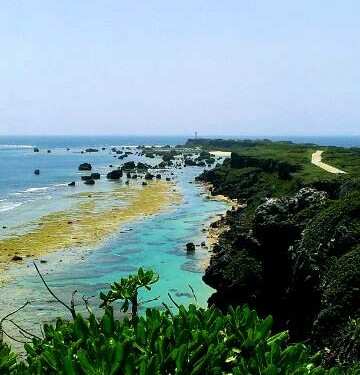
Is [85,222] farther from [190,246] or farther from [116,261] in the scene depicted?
[190,246]

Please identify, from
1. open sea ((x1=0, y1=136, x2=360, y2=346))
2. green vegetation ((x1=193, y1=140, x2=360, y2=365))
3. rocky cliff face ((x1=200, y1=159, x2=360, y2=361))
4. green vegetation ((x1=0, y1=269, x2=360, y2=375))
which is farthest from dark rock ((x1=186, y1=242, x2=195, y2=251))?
green vegetation ((x1=0, y1=269, x2=360, y2=375))

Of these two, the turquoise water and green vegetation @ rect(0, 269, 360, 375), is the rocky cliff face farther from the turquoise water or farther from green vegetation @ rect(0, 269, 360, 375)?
green vegetation @ rect(0, 269, 360, 375)

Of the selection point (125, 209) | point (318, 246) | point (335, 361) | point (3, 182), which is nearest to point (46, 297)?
point (318, 246)

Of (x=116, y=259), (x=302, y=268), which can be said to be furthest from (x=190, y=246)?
(x=302, y=268)

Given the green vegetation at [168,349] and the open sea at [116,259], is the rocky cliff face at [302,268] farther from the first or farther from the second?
the green vegetation at [168,349]

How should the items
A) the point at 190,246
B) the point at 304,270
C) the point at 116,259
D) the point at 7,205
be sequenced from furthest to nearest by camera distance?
the point at 7,205 → the point at 190,246 → the point at 116,259 → the point at 304,270

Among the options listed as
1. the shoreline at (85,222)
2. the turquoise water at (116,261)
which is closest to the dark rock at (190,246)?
the turquoise water at (116,261)
